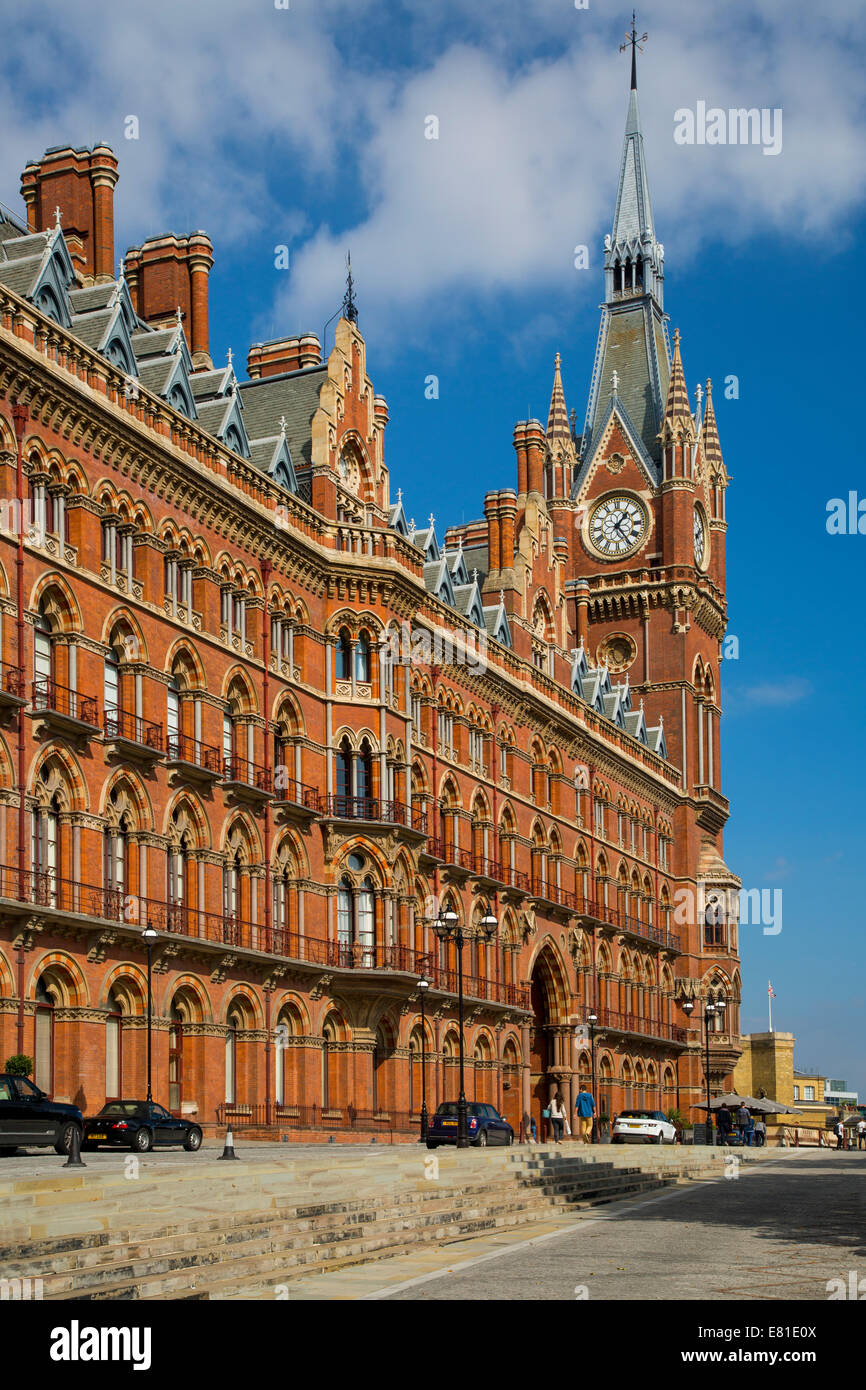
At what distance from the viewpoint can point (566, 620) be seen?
8419 centimetres

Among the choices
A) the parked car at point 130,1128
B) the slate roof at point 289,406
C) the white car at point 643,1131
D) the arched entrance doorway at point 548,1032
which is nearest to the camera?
the parked car at point 130,1128

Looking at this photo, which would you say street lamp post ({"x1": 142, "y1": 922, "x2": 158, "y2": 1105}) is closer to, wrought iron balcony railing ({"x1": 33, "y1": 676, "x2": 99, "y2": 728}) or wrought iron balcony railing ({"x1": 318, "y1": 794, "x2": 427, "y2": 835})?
wrought iron balcony railing ({"x1": 33, "y1": 676, "x2": 99, "y2": 728})

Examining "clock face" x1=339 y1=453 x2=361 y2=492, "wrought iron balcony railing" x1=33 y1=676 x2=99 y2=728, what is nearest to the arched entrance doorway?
"clock face" x1=339 y1=453 x2=361 y2=492

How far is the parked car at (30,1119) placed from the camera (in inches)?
1169

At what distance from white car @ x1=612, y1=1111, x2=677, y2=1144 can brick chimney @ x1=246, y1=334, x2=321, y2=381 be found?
29770 mm

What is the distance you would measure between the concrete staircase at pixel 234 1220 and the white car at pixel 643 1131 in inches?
1298

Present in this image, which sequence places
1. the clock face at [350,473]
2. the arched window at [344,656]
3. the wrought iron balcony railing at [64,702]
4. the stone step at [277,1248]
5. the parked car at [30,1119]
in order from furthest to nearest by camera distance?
the clock face at [350,473]
the arched window at [344,656]
the wrought iron balcony railing at [64,702]
the parked car at [30,1119]
the stone step at [277,1248]

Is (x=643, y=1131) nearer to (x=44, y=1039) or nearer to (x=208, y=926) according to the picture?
(x=208, y=926)

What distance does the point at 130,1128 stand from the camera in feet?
118

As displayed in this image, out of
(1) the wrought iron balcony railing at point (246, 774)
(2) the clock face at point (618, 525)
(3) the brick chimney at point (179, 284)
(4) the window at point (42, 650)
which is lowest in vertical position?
(1) the wrought iron balcony railing at point (246, 774)

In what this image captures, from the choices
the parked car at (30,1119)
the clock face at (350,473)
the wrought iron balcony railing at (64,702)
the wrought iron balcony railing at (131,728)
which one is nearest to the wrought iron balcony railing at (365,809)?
the wrought iron balcony railing at (131,728)

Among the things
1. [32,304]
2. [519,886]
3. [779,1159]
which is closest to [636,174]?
[519,886]

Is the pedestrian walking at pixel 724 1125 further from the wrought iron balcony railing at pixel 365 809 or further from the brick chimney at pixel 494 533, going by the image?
the wrought iron balcony railing at pixel 365 809

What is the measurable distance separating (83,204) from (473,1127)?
2968cm
